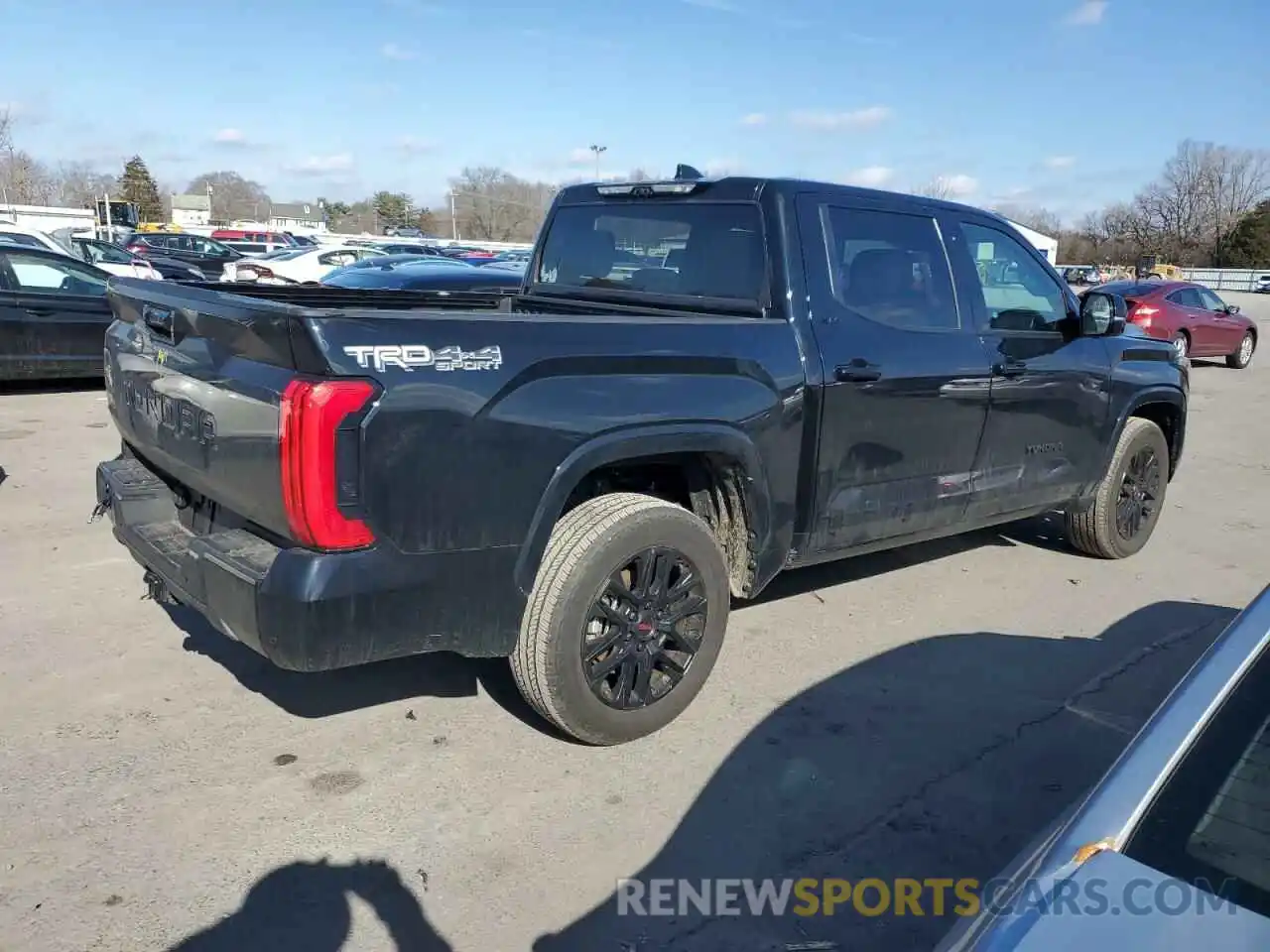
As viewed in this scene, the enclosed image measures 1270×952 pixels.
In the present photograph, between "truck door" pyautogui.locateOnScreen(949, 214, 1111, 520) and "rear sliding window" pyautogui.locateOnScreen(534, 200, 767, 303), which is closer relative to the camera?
"rear sliding window" pyautogui.locateOnScreen(534, 200, 767, 303)

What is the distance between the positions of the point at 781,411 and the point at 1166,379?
347 cm

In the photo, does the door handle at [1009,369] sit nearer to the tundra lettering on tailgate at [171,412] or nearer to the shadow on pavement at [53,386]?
the tundra lettering on tailgate at [171,412]

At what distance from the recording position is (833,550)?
412cm

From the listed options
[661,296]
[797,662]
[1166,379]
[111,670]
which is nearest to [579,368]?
[661,296]

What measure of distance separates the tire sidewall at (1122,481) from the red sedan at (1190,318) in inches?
523

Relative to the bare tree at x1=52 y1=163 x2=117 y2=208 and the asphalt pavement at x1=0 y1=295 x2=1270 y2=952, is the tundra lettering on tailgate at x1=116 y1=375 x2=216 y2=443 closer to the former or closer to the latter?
the asphalt pavement at x1=0 y1=295 x2=1270 y2=952

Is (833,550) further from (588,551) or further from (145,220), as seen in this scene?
(145,220)

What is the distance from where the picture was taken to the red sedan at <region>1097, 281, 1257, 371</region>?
59.9 ft

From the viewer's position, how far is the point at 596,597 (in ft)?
10.6

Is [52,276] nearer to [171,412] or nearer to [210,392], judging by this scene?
[171,412]

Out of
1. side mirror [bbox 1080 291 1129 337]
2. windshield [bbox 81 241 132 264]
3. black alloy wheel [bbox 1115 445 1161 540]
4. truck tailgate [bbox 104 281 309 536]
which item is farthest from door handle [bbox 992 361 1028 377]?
windshield [bbox 81 241 132 264]

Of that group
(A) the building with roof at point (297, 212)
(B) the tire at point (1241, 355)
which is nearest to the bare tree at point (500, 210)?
(A) the building with roof at point (297, 212)

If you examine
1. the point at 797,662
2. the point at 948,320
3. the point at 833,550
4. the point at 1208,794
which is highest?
the point at 948,320

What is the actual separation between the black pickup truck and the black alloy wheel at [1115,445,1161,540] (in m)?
0.78
